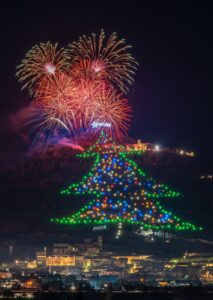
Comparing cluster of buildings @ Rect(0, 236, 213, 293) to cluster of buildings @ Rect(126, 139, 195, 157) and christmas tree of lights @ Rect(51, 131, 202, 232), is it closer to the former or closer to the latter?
christmas tree of lights @ Rect(51, 131, 202, 232)

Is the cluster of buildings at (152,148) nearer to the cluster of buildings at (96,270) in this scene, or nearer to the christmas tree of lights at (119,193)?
the christmas tree of lights at (119,193)

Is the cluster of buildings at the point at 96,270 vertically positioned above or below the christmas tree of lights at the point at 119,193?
below

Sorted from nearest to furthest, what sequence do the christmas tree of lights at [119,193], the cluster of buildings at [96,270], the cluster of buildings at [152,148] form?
the cluster of buildings at [96,270] < the christmas tree of lights at [119,193] < the cluster of buildings at [152,148]

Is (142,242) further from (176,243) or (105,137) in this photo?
(105,137)

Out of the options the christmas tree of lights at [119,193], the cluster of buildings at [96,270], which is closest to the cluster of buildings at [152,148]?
the christmas tree of lights at [119,193]

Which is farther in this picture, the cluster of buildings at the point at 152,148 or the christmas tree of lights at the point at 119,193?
the cluster of buildings at the point at 152,148

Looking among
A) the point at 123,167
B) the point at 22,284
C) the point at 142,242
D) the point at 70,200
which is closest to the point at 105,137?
the point at 123,167
